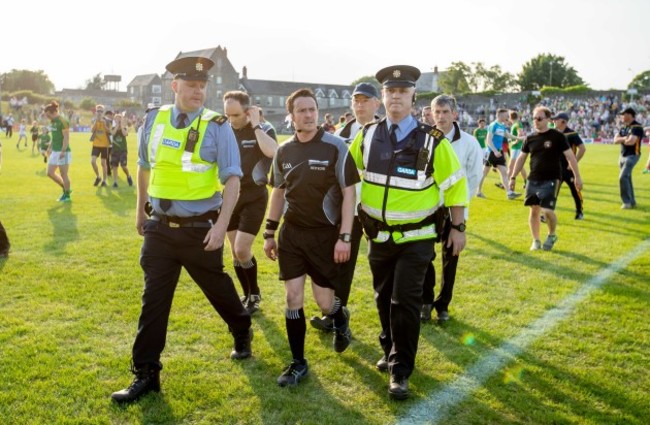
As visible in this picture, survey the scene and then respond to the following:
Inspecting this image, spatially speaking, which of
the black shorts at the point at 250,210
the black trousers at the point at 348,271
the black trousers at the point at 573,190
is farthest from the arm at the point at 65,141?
the black trousers at the point at 573,190

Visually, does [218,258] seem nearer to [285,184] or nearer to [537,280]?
[285,184]

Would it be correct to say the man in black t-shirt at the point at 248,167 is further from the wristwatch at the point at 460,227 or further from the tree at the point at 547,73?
the tree at the point at 547,73

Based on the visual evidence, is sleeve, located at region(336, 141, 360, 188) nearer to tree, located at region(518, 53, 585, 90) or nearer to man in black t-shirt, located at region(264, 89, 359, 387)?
man in black t-shirt, located at region(264, 89, 359, 387)

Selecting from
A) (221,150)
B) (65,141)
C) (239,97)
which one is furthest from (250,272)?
(65,141)

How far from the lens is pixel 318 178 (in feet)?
13.7

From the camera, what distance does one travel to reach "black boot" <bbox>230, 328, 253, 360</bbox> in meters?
4.62

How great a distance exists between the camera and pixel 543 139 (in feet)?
27.7

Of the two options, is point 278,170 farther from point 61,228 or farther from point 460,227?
point 61,228

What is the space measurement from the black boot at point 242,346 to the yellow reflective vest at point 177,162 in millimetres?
1317

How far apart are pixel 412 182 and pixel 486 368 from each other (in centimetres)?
179

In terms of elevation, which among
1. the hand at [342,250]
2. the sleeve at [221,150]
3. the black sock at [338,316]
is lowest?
the black sock at [338,316]

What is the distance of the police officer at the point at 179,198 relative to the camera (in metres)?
3.96

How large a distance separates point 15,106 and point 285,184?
73.1m

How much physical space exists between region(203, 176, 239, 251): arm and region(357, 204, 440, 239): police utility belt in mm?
1049
